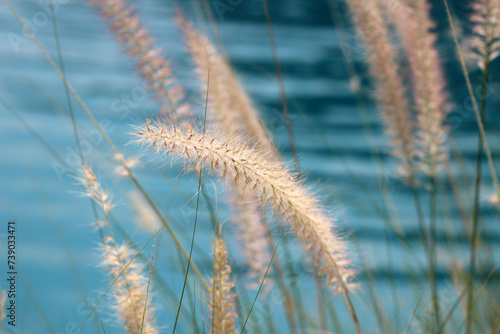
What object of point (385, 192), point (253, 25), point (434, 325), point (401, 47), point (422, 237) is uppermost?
point (253, 25)

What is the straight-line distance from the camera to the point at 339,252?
5.27 feet

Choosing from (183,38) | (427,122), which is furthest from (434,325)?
(183,38)

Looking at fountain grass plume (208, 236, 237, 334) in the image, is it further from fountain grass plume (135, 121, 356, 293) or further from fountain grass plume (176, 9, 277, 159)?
fountain grass plume (176, 9, 277, 159)

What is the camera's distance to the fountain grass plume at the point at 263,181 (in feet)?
3.93

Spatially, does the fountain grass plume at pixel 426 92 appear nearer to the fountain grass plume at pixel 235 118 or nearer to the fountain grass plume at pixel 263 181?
the fountain grass plume at pixel 235 118

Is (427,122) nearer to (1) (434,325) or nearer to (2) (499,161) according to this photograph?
(2) (499,161)

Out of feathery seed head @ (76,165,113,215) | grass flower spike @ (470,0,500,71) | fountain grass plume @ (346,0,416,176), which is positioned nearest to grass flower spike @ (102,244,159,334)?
feathery seed head @ (76,165,113,215)

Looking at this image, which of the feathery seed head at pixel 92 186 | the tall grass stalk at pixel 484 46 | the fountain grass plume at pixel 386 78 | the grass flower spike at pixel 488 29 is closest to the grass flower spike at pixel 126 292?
the feathery seed head at pixel 92 186

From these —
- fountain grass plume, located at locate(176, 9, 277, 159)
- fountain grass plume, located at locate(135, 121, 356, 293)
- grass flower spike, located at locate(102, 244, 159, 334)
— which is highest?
fountain grass plume, located at locate(176, 9, 277, 159)

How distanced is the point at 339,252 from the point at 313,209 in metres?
0.24

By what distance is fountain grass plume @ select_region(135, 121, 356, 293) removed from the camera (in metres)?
1.20

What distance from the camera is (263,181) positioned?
4.21 feet

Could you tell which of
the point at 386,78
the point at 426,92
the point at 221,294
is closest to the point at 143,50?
the point at 221,294

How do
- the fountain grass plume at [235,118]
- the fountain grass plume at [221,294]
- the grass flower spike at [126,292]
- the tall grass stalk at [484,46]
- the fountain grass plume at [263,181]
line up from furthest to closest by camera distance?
the fountain grass plume at [235,118], the tall grass stalk at [484,46], the grass flower spike at [126,292], the fountain grass plume at [221,294], the fountain grass plume at [263,181]
